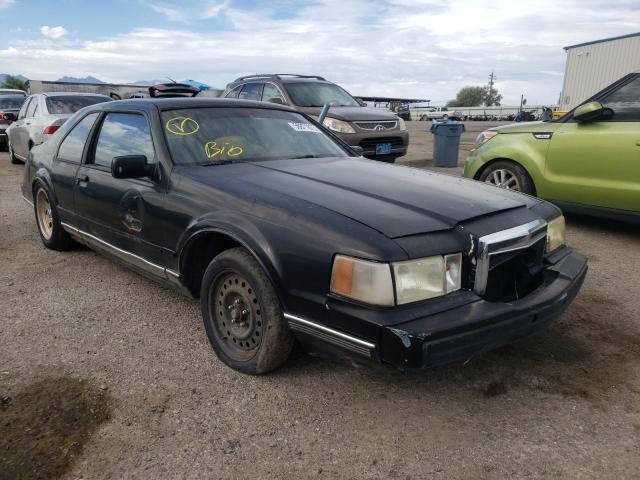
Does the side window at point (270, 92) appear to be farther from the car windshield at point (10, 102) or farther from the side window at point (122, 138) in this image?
the car windshield at point (10, 102)

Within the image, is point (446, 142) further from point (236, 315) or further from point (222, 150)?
point (236, 315)

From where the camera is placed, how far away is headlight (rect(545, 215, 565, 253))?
292 cm

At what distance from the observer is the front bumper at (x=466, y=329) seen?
2043 mm

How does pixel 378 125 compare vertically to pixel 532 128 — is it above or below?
below

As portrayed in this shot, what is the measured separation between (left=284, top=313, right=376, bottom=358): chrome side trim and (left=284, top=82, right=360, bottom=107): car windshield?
7.20 metres

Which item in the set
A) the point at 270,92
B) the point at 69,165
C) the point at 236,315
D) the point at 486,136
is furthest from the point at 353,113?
the point at 236,315

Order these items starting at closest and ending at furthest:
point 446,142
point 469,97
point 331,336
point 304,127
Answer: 1. point 331,336
2. point 304,127
3. point 446,142
4. point 469,97

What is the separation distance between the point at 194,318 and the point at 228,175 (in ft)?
3.51

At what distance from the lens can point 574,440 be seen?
2.23 meters

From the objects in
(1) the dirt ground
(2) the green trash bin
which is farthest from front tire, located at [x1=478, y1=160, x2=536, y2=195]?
(2) the green trash bin

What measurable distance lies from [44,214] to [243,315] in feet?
10.5

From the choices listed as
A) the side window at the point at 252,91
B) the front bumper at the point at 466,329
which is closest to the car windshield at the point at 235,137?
the front bumper at the point at 466,329

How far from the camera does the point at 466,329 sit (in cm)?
213

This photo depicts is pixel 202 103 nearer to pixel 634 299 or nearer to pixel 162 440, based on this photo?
pixel 162 440
